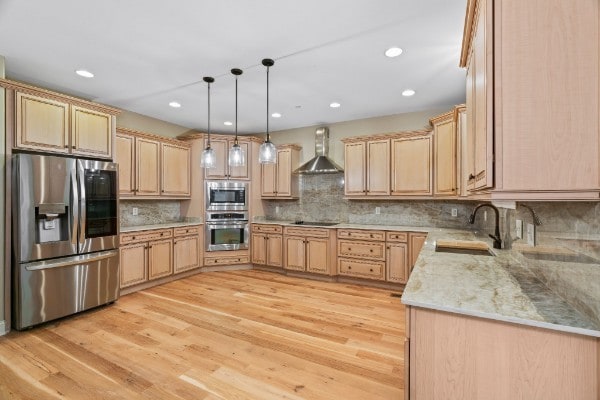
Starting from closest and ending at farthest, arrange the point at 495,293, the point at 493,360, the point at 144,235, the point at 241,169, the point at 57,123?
the point at 493,360 < the point at 495,293 < the point at 57,123 < the point at 144,235 < the point at 241,169

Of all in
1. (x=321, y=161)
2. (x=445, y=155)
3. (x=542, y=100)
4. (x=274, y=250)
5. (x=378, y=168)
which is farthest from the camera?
(x=274, y=250)

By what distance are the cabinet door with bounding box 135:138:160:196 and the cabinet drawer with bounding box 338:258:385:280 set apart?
10.2 feet

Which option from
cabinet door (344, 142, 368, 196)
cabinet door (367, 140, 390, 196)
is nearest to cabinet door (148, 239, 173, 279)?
cabinet door (344, 142, 368, 196)

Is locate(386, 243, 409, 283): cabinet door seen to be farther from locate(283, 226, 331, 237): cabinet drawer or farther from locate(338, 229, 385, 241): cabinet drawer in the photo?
locate(283, 226, 331, 237): cabinet drawer

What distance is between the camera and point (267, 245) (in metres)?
4.80

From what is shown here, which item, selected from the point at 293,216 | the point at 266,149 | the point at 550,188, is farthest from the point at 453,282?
the point at 293,216

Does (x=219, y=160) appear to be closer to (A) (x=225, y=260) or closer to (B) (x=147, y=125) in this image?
(B) (x=147, y=125)

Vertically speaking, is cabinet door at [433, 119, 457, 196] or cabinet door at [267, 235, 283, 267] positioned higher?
cabinet door at [433, 119, 457, 196]

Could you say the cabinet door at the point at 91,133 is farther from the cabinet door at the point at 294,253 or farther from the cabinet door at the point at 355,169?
the cabinet door at the point at 355,169

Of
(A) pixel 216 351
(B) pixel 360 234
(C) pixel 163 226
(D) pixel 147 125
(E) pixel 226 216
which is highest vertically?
(D) pixel 147 125

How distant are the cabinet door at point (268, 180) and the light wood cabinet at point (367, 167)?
1.37m

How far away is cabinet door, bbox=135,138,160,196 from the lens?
397 centimetres

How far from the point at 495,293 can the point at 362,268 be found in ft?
9.21

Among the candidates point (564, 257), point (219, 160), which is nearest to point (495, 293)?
point (564, 257)
